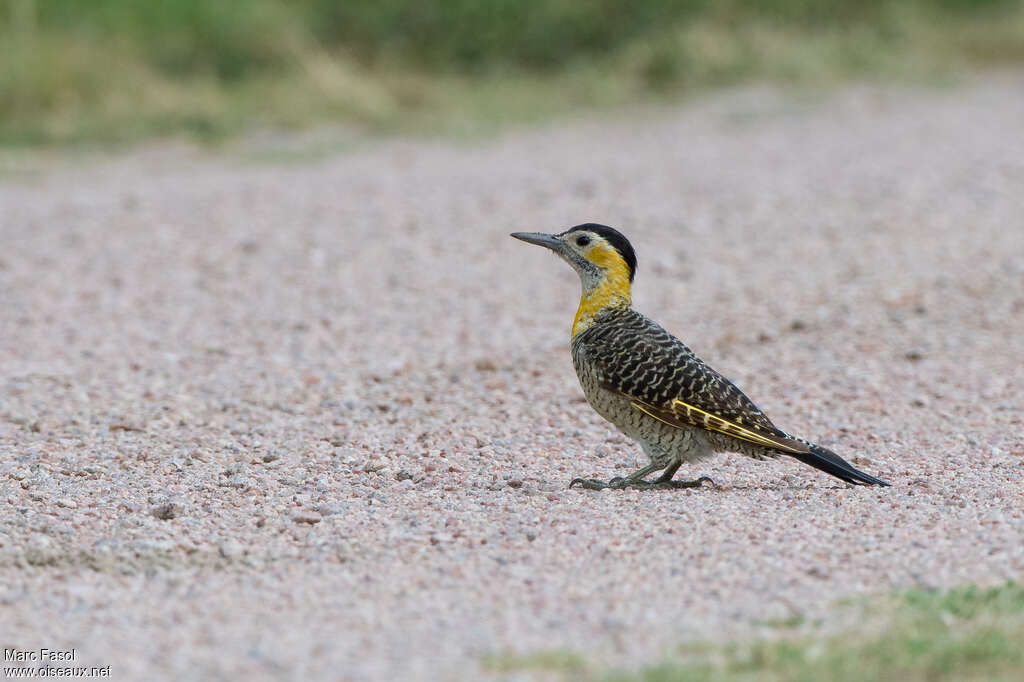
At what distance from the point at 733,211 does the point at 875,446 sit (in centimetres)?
550

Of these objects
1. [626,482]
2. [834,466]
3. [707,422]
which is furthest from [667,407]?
[834,466]

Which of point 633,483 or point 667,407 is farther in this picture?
point 633,483

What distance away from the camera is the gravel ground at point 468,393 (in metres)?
4.45

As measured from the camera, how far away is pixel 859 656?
3.87 meters

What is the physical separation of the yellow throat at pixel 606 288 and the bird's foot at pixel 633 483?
0.76 m

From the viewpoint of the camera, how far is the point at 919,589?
4.43m

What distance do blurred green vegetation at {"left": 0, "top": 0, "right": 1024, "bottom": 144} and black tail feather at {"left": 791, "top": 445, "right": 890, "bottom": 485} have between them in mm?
10768

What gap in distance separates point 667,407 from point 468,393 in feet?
6.66

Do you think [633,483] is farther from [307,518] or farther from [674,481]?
[307,518]

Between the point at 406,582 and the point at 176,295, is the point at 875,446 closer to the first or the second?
the point at 406,582

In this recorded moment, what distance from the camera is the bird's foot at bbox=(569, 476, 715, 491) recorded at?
6.09 meters

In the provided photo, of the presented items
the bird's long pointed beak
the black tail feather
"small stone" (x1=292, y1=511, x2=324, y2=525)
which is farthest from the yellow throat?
"small stone" (x1=292, y1=511, x2=324, y2=525)

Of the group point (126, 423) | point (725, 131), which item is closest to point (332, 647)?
point (126, 423)

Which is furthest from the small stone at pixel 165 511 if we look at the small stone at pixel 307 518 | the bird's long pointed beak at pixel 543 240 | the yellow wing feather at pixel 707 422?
the bird's long pointed beak at pixel 543 240
